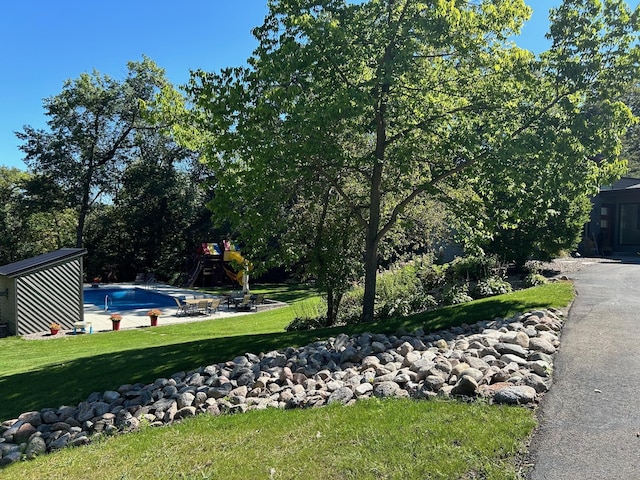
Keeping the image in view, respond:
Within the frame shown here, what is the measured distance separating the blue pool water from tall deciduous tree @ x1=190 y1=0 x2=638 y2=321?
1491cm

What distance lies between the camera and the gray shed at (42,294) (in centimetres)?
1467

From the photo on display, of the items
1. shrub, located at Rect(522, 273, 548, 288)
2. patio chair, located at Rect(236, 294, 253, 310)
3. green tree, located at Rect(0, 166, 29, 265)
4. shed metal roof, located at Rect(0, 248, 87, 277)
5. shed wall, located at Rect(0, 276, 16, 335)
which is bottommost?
patio chair, located at Rect(236, 294, 253, 310)

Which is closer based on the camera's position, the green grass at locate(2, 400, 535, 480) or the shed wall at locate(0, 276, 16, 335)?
the green grass at locate(2, 400, 535, 480)

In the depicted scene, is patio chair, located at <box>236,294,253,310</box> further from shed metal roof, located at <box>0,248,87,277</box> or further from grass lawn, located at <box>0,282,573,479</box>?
grass lawn, located at <box>0,282,573,479</box>

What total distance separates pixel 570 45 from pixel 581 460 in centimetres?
752

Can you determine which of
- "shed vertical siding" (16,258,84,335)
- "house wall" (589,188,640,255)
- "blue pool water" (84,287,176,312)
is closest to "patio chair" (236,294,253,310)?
"blue pool water" (84,287,176,312)

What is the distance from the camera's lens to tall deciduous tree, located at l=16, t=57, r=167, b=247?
87.7 feet

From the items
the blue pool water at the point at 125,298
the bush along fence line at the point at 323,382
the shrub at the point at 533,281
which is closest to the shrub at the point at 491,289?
the shrub at the point at 533,281

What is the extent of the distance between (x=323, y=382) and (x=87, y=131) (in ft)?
88.5

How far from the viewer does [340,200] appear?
1112cm

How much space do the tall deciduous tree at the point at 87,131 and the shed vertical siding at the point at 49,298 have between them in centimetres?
1332

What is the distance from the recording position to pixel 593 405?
4129 mm

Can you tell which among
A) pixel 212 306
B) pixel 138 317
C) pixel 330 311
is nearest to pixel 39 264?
pixel 138 317

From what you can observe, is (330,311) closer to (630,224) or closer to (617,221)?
(617,221)
